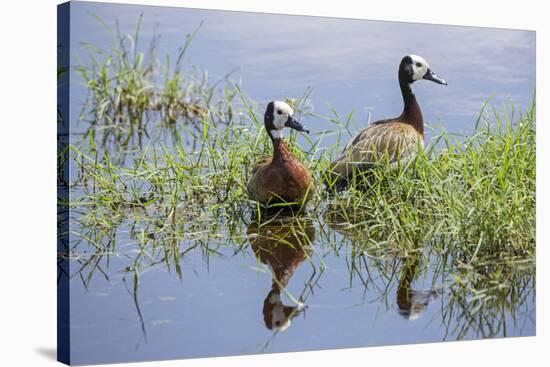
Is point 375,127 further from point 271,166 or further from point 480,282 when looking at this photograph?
point 480,282

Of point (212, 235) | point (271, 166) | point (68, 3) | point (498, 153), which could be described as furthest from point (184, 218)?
point (498, 153)

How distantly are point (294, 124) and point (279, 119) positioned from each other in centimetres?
9

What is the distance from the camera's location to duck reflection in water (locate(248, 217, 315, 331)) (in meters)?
5.07

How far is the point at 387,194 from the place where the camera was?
5.81m

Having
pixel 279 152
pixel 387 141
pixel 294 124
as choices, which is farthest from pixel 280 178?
pixel 387 141

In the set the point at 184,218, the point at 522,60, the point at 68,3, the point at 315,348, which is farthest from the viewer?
the point at 522,60

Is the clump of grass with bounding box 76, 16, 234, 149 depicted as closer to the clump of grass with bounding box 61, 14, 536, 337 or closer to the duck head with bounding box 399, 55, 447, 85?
the clump of grass with bounding box 61, 14, 536, 337

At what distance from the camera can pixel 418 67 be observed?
571cm

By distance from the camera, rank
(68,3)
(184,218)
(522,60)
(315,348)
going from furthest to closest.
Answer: (522,60) < (184,218) < (315,348) < (68,3)

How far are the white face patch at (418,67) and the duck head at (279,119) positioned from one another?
0.67 meters

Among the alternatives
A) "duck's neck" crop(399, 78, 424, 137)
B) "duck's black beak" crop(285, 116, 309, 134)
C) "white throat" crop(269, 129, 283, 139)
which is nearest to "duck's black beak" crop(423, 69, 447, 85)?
"duck's neck" crop(399, 78, 424, 137)

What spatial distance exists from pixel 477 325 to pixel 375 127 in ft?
4.17

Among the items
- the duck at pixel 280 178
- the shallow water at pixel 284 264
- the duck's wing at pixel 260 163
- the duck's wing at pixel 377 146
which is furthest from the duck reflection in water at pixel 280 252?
the duck's wing at pixel 377 146

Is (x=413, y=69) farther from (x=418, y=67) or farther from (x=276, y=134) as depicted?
(x=276, y=134)
